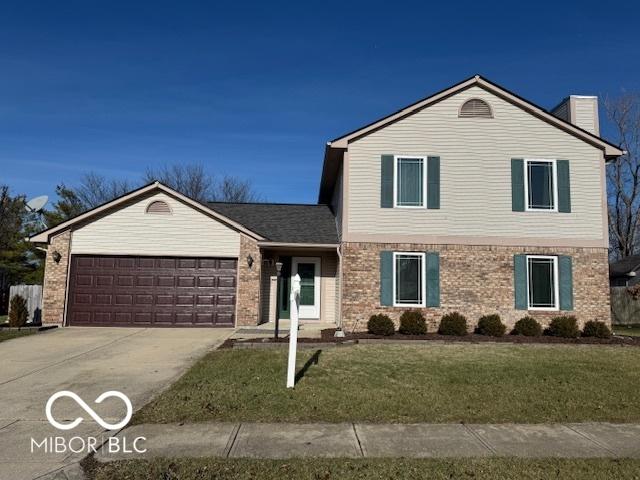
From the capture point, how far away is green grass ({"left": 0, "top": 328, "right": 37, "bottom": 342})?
1237cm

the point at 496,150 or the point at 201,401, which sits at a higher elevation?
the point at 496,150

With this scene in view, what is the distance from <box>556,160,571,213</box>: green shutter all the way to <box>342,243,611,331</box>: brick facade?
4.30ft

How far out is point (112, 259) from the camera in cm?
1505

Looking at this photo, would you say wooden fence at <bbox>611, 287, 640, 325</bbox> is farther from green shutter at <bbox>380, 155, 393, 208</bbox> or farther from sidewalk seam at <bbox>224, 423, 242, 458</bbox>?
sidewalk seam at <bbox>224, 423, 242, 458</bbox>

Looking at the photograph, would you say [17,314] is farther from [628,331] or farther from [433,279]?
[628,331]

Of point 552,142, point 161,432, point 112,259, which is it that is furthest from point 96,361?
point 552,142

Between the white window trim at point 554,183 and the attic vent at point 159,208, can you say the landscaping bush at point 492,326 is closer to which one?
the white window trim at point 554,183

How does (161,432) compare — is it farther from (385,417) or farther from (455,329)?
(455,329)

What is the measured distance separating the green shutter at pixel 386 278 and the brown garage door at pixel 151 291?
15.9 feet

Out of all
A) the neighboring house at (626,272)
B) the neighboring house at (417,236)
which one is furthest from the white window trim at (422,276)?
the neighboring house at (626,272)

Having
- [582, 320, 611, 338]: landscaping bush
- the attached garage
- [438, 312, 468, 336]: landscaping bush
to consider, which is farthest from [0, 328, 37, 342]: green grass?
[582, 320, 611, 338]: landscaping bush

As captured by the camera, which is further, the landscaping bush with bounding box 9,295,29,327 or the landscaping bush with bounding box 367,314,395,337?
the landscaping bush with bounding box 9,295,29,327

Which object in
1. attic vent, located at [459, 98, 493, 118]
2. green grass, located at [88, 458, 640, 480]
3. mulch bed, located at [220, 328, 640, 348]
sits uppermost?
attic vent, located at [459, 98, 493, 118]

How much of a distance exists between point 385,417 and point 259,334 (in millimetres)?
7661
